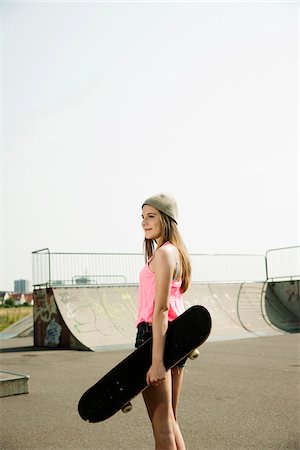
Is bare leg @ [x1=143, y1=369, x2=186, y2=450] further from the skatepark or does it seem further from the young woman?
the skatepark

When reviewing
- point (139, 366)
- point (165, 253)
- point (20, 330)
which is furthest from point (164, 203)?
point (20, 330)

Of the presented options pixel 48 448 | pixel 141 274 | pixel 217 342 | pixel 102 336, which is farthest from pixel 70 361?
pixel 141 274

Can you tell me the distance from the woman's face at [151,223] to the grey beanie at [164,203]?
0.10 ft

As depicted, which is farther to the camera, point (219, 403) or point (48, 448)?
point (219, 403)

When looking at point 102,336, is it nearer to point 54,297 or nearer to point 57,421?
point 54,297

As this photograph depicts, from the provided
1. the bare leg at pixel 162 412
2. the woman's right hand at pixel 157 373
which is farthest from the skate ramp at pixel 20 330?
the woman's right hand at pixel 157 373

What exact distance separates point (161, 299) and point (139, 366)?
390 mm

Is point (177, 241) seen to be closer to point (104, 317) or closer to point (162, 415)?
point (162, 415)

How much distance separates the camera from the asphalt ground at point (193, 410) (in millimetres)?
4488

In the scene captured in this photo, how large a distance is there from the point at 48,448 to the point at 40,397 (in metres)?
2.40

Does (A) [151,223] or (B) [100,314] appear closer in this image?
(A) [151,223]

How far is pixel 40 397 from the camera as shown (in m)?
6.62

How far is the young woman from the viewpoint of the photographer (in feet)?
8.68

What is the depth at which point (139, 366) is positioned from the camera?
270 centimetres
